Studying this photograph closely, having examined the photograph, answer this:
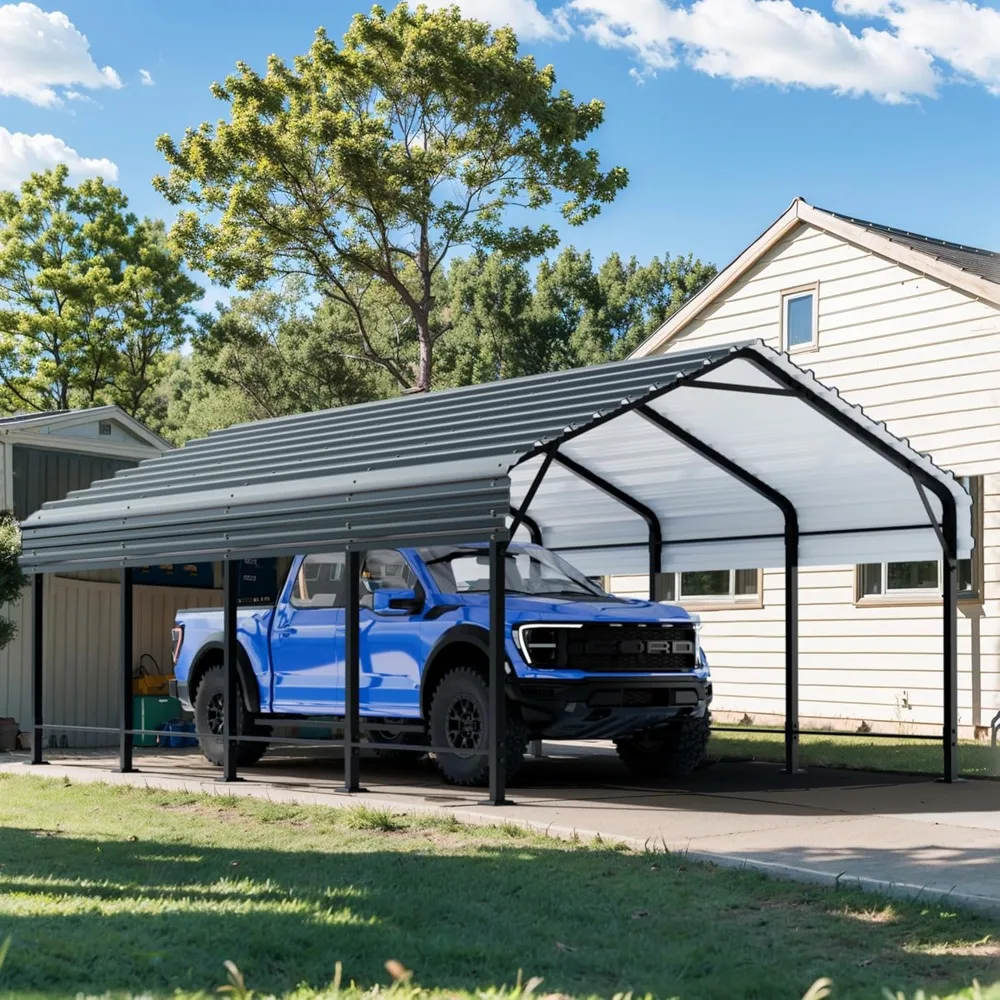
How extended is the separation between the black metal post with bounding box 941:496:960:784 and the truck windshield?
3.03 meters

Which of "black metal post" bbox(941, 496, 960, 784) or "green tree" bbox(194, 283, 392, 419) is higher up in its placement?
"green tree" bbox(194, 283, 392, 419)

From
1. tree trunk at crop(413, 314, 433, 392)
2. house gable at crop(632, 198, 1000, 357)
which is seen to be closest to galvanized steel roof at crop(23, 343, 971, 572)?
house gable at crop(632, 198, 1000, 357)

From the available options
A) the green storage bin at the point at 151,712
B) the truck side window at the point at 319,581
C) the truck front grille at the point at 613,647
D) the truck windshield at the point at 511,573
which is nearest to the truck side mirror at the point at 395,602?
the truck windshield at the point at 511,573

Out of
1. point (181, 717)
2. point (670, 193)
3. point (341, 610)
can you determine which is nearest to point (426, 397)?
point (341, 610)

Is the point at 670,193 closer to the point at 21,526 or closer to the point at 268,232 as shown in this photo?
the point at 268,232

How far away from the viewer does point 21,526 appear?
15859mm

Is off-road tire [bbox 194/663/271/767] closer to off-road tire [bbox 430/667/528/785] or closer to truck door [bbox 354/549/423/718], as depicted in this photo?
truck door [bbox 354/549/423/718]

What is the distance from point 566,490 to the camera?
1586cm

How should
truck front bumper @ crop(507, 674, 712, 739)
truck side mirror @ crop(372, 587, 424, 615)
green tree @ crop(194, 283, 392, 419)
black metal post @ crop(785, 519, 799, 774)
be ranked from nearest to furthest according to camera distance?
truck front bumper @ crop(507, 674, 712, 739)
truck side mirror @ crop(372, 587, 424, 615)
black metal post @ crop(785, 519, 799, 774)
green tree @ crop(194, 283, 392, 419)

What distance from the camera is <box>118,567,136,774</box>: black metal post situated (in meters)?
14.2

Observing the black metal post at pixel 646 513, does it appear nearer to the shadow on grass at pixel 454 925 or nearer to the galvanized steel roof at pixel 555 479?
the galvanized steel roof at pixel 555 479

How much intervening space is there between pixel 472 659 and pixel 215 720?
401cm

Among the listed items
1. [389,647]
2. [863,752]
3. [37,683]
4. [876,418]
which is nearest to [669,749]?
[389,647]

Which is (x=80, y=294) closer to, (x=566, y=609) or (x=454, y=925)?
(x=566, y=609)
